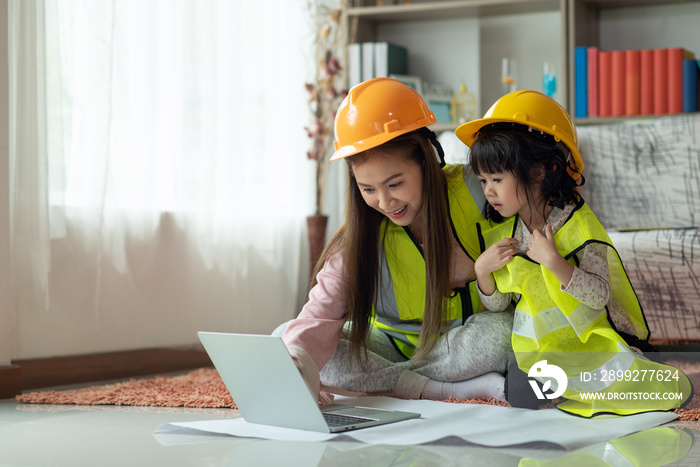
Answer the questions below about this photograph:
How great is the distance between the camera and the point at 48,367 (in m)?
2.19

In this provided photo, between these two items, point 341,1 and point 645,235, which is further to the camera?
point 341,1

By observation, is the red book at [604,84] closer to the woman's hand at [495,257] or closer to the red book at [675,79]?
the red book at [675,79]

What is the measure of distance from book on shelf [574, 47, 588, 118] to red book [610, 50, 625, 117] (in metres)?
0.10

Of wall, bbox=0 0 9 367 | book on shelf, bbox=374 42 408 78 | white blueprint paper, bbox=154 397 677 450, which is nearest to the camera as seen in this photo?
white blueprint paper, bbox=154 397 677 450

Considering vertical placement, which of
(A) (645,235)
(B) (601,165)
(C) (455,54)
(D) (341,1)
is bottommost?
(A) (645,235)

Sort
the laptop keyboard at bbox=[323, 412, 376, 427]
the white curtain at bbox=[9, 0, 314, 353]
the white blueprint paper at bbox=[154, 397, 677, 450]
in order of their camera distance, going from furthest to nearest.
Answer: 1. the white curtain at bbox=[9, 0, 314, 353]
2. the laptop keyboard at bbox=[323, 412, 376, 427]
3. the white blueprint paper at bbox=[154, 397, 677, 450]

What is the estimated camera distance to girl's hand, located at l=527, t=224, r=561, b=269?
1482 millimetres

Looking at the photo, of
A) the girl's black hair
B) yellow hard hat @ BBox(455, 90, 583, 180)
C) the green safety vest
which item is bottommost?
the green safety vest

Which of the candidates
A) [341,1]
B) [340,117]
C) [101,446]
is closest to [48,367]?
[101,446]

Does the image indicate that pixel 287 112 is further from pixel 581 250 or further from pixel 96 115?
pixel 581 250

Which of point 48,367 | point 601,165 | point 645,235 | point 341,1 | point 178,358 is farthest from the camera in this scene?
point 341,1

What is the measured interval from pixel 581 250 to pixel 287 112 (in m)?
1.91

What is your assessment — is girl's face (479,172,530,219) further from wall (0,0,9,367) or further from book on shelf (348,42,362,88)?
book on shelf (348,42,362,88)

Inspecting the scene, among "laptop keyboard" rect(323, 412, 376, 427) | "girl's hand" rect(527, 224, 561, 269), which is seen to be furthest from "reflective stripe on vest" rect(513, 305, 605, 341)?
"laptop keyboard" rect(323, 412, 376, 427)
